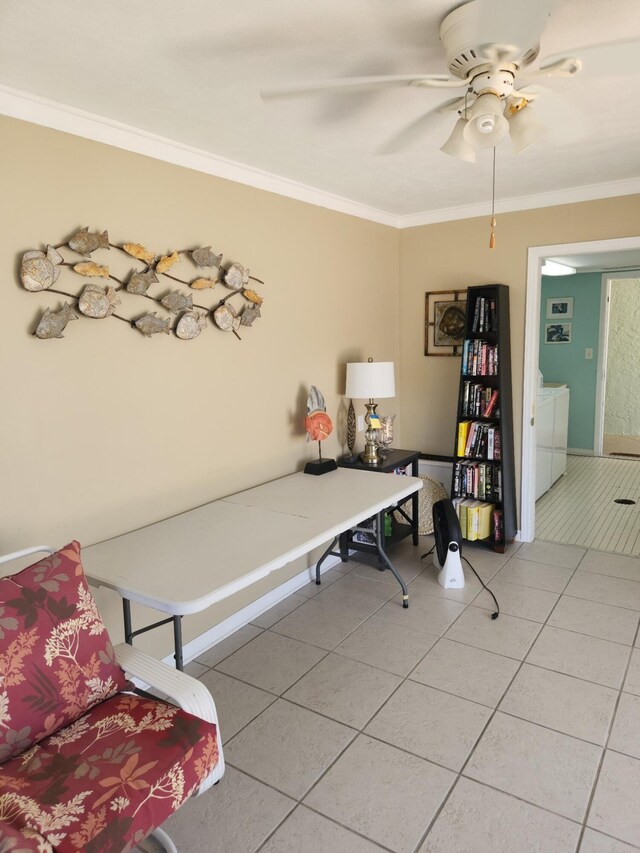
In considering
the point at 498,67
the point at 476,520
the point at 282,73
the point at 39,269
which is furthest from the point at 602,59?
the point at 476,520

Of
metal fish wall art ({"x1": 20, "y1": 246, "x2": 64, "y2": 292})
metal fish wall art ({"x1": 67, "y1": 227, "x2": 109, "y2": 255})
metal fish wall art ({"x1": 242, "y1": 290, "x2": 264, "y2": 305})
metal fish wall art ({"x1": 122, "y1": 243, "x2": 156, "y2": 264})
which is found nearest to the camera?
metal fish wall art ({"x1": 20, "y1": 246, "x2": 64, "y2": 292})

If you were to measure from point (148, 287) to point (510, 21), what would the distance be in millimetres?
1644

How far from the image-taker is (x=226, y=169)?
9.18 ft

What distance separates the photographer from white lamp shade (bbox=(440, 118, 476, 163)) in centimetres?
183

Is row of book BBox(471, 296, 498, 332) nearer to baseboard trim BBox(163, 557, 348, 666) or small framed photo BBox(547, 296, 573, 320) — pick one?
baseboard trim BBox(163, 557, 348, 666)

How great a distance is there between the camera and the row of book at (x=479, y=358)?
381 cm

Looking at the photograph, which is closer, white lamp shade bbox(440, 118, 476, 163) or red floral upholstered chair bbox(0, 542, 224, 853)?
red floral upholstered chair bbox(0, 542, 224, 853)

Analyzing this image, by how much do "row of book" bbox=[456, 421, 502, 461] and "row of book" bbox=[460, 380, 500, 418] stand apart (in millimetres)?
78

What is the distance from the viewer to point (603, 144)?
8.85ft

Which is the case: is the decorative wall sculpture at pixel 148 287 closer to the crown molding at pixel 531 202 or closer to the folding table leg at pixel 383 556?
the folding table leg at pixel 383 556

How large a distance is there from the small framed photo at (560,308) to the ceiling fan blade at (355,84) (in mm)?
5512

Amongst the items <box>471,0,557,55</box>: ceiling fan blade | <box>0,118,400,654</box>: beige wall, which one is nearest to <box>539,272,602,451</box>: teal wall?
<box>0,118,400,654</box>: beige wall

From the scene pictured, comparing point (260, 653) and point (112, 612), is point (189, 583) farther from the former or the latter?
point (260, 653)

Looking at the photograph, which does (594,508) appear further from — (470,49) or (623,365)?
(470,49)
